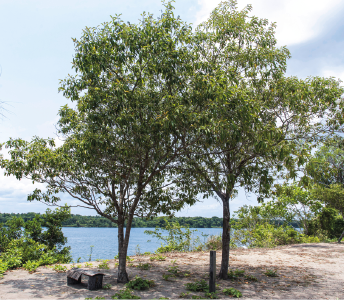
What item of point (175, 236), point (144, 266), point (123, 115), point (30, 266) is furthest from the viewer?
point (175, 236)

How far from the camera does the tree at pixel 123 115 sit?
6008 millimetres

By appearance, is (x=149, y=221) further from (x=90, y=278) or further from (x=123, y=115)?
(x=123, y=115)

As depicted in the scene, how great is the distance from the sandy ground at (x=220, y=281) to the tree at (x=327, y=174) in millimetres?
2746

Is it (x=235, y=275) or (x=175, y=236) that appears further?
(x=175, y=236)

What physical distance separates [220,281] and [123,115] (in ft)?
17.9

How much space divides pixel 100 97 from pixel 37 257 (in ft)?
23.0

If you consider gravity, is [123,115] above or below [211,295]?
above

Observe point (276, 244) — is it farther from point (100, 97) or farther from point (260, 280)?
point (100, 97)

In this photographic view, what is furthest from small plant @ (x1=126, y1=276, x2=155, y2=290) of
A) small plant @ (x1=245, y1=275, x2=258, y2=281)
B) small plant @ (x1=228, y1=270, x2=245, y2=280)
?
small plant @ (x1=245, y1=275, x2=258, y2=281)

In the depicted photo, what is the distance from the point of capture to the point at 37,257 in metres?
9.67

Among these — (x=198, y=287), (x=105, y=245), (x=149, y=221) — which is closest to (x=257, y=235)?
(x=149, y=221)

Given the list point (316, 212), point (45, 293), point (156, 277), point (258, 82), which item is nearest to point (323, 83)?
point (258, 82)

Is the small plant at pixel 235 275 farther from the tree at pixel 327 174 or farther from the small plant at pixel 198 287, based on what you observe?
the tree at pixel 327 174

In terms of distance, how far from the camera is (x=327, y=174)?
6.50 meters
